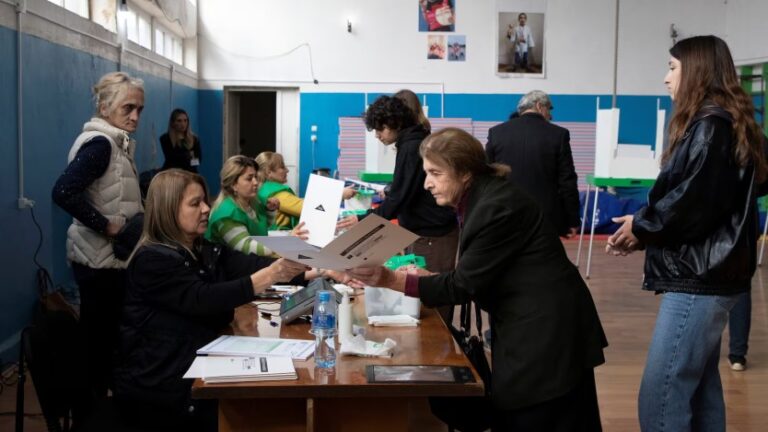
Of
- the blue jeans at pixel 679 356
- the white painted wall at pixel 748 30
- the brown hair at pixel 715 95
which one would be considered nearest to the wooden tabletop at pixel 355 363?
the blue jeans at pixel 679 356

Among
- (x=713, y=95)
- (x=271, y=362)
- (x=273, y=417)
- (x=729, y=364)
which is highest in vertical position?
(x=713, y=95)

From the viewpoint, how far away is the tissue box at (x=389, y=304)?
8.42 ft

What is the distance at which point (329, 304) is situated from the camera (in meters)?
2.22

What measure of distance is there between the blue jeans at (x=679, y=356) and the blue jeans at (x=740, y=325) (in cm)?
205

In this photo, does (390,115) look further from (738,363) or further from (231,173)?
(738,363)

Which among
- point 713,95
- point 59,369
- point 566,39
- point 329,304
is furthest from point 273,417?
point 566,39

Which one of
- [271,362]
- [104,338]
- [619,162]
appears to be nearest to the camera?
[271,362]

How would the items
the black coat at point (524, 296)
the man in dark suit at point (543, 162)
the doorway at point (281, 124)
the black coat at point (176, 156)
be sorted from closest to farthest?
the black coat at point (524, 296) < the man in dark suit at point (543, 162) < the black coat at point (176, 156) < the doorway at point (281, 124)

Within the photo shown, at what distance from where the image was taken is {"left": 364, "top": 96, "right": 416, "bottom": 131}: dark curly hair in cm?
375

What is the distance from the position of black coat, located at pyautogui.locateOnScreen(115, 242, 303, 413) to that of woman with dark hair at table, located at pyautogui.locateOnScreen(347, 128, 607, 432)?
74 centimetres

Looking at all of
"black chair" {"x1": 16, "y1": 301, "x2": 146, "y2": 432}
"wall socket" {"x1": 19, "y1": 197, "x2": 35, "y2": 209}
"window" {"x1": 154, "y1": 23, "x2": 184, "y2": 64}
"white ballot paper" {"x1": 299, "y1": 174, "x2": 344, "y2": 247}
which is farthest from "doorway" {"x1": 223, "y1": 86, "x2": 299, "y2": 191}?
"black chair" {"x1": 16, "y1": 301, "x2": 146, "y2": 432}

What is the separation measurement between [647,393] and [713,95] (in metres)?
0.93

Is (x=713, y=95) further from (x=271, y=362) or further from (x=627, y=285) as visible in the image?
(x=627, y=285)

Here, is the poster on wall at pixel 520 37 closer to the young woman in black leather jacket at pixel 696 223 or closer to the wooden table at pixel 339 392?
the young woman in black leather jacket at pixel 696 223
